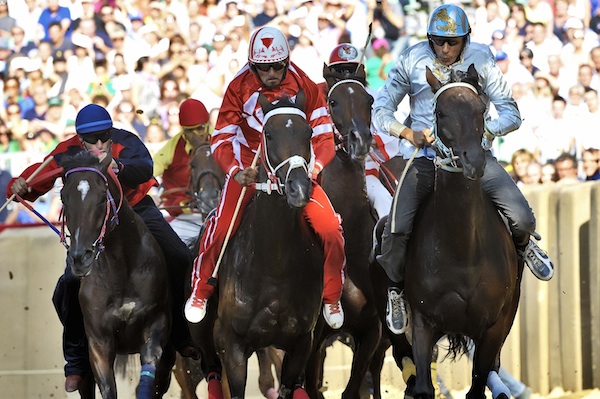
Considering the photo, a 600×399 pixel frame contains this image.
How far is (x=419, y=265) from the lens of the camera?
684 cm

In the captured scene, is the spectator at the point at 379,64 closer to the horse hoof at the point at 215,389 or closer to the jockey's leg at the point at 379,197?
the jockey's leg at the point at 379,197

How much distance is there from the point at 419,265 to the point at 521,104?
6.74 meters

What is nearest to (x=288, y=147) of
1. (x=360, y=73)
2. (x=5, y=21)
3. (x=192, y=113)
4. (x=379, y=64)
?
(x=360, y=73)

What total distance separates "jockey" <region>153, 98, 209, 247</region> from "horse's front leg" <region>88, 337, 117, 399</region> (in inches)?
109

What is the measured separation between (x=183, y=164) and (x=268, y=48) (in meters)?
4.34

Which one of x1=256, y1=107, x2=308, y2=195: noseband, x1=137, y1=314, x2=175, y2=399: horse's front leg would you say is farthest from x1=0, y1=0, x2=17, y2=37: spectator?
x1=256, y1=107, x2=308, y2=195: noseband

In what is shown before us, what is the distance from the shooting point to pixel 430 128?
7023mm

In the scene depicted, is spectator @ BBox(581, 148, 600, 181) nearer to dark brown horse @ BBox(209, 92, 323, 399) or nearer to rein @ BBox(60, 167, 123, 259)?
dark brown horse @ BBox(209, 92, 323, 399)

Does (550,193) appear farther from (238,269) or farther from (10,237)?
(10,237)

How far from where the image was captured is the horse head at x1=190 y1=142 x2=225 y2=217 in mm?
10234

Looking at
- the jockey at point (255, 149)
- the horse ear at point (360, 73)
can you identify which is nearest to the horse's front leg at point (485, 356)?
the jockey at point (255, 149)

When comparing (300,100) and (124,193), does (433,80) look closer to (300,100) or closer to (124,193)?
(300,100)

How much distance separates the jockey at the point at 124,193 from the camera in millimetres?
7496

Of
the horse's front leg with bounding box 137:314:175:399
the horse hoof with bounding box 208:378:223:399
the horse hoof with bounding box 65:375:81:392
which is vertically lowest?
the horse hoof with bounding box 208:378:223:399
